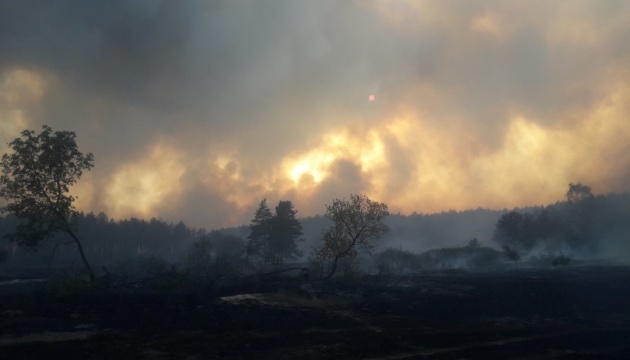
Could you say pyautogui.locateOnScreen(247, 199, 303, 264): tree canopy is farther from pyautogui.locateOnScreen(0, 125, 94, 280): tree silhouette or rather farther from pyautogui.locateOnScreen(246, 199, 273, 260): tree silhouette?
pyautogui.locateOnScreen(0, 125, 94, 280): tree silhouette

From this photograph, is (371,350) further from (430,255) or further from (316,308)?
(430,255)

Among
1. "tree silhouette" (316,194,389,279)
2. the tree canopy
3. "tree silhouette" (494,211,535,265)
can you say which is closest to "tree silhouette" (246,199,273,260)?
the tree canopy

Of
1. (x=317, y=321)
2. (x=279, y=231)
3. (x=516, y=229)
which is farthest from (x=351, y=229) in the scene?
(x=516, y=229)

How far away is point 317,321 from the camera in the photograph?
2705cm

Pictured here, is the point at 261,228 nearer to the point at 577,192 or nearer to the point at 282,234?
the point at 282,234

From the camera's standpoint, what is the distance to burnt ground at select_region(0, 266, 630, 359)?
1944 cm

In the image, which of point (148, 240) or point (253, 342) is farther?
point (148, 240)

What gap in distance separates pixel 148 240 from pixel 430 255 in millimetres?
109690

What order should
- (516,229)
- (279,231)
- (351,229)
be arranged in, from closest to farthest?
(351,229), (279,231), (516,229)

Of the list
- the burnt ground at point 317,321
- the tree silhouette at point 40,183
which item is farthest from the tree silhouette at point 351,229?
the tree silhouette at point 40,183

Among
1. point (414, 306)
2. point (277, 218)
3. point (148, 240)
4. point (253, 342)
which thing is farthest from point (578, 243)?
point (148, 240)

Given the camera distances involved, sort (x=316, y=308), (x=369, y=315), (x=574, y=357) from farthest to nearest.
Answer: (x=316, y=308), (x=369, y=315), (x=574, y=357)

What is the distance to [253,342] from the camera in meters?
21.0

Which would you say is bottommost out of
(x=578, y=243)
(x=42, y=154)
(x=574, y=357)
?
(x=574, y=357)
